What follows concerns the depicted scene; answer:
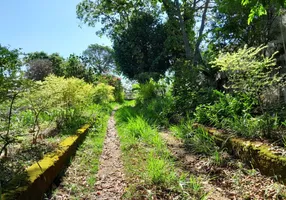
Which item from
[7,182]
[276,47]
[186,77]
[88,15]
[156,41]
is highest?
[88,15]

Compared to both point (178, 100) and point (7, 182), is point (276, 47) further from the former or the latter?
point (7, 182)

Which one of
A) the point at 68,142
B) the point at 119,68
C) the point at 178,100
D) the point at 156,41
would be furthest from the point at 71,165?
the point at 119,68

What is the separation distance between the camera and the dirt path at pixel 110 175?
2857 millimetres

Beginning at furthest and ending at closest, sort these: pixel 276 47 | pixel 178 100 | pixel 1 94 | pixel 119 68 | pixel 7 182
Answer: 1. pixel 119 68
2. pixel 178 100
3. pixel 276 47
4. pixel 1 94
5. pixel 7 182

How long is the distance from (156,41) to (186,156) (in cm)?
1268

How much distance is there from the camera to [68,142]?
161 inches

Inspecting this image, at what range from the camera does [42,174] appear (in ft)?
8.30

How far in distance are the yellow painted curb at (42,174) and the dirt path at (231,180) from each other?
1.72 m


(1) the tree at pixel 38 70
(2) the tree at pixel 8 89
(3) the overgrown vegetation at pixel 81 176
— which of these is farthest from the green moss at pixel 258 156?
(1) the tree at pixel 38 70

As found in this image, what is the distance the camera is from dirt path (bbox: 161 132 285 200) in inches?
96.6

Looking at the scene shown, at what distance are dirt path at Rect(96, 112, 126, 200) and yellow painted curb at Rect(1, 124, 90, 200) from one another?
0.57 m

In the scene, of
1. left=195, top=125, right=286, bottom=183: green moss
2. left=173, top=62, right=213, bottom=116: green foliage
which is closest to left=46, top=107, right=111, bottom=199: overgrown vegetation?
left=195, top=125, right=286, bottom=183: green moss

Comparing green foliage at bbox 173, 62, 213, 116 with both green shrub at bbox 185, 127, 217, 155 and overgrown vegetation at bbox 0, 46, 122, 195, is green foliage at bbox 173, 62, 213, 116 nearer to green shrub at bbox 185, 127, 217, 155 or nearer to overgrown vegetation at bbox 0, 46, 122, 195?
green shrub at bbox 185, 127, 217, 155

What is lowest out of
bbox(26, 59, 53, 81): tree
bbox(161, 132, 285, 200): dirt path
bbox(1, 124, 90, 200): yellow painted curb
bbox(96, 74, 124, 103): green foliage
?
bbox(161, 132, 285, 200): dirt path
